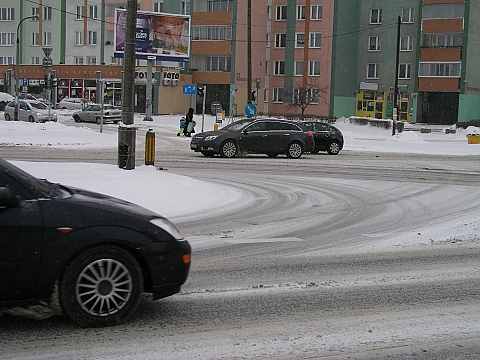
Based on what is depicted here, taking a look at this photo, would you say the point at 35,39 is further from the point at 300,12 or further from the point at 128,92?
the point at 128,92

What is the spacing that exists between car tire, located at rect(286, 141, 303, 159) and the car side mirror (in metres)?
21.3

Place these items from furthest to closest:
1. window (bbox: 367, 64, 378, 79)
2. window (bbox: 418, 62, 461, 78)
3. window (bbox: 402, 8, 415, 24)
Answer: window (bbox: 367, 64, 378, 79) → window (bbox: 402, 8, 415, 24) → window (bbox: 418, 62, 461, 78)

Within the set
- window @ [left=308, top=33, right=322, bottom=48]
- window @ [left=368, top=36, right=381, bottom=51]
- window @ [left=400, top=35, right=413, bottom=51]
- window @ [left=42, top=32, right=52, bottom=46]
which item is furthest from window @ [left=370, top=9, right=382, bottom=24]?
window @ [left=42, top=32, right=52, bottom=46]

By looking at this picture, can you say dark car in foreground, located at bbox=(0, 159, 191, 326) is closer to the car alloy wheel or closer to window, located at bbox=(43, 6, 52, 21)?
the car alloy wheel

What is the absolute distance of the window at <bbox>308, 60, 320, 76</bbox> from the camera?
2675 inches

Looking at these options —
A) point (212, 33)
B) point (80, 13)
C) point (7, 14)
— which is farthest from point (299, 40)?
point (7, 14)

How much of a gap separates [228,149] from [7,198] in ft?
67.0

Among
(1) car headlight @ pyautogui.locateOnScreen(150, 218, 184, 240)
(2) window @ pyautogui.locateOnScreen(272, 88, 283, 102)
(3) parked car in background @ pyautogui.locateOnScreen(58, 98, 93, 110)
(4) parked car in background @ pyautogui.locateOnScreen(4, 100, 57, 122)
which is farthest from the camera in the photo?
(2) window @ pyautogui.locateOnScreen(272, 88, 283, 102)

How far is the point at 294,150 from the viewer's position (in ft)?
86.3

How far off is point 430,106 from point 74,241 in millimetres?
68377

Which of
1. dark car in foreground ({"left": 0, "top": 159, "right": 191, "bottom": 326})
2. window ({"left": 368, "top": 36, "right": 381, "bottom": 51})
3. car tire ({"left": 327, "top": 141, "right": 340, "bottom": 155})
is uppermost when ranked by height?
window ({"left": 368, "top": 36, "right": 381, "bottom": 51})

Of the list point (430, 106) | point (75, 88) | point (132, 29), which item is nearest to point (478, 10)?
point (430, 106)

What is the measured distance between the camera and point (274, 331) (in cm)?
570

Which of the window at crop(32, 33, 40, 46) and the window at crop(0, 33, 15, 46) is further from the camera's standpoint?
the window at crop(0, 33, 15, 46)
